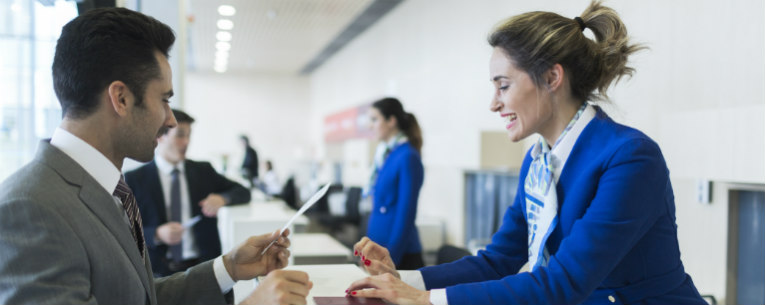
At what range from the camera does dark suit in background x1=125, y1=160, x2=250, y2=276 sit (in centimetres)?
300

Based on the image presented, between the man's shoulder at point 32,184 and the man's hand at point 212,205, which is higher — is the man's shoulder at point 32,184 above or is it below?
above

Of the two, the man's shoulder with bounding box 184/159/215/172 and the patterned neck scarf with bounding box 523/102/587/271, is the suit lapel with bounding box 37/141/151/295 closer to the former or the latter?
the patterned neck scarf with bounding box 523/102/587/271

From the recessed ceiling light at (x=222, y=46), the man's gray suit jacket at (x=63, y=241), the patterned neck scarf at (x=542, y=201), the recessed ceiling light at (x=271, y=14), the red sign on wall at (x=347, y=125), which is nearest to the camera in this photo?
Result: the man's gray suit jacket at (x=63, y=241)

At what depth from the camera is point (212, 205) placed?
323cm

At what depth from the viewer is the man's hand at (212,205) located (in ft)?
10.6

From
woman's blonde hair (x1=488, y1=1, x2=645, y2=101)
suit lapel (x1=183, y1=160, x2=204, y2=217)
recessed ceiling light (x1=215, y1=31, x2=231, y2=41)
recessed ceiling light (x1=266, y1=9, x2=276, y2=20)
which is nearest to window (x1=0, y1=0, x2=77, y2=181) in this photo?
suit lapel (x1=183, y1=160, x2=204, y2=217)

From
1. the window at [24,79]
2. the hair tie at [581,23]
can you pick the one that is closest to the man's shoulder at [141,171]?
the window at [24,79]

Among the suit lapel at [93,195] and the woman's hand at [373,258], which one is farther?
the woman's hand at [373,258]

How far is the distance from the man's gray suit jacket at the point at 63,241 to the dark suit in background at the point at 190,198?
6.10 feet

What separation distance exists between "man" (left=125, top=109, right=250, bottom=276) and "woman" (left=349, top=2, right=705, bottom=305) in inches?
74.7

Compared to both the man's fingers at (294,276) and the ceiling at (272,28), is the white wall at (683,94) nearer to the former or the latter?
the man's fingers at (294,276)

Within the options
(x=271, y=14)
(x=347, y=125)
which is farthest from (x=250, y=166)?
(x=271, y=14)

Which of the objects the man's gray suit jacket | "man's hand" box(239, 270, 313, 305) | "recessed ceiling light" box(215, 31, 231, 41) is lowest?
"man's hand" box(239, 270, 313, 305)

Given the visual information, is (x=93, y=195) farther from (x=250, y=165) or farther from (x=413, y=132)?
(x=250, y=165)
